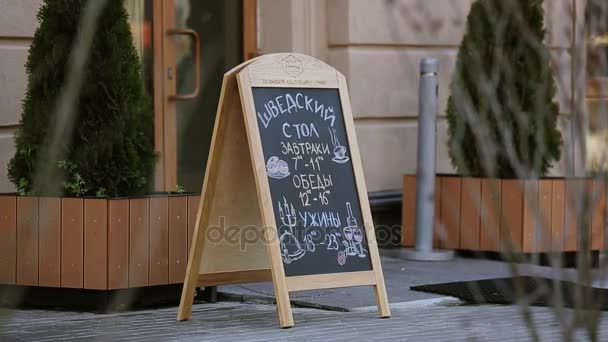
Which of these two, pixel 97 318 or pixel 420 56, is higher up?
pixel 420 56

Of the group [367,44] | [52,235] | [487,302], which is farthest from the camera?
[367,44]

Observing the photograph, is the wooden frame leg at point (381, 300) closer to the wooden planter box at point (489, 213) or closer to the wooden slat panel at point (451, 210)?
the wooden planter box at point (489, 213)

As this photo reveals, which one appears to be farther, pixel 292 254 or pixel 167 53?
pixel 167 53

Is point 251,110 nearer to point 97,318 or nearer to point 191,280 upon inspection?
point 191,280

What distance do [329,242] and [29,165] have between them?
1632 millimetres

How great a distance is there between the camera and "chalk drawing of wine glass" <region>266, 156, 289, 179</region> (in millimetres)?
5645

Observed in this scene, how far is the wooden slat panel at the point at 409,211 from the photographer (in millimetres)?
8570

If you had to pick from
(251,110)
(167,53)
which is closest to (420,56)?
(167,53)

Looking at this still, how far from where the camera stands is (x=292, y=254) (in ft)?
18.3

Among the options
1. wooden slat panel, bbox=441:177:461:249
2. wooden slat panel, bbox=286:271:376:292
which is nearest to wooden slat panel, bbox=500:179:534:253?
wooden slat panel, bbox=441:177:461:249

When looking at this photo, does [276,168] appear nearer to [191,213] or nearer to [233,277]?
[233,277]

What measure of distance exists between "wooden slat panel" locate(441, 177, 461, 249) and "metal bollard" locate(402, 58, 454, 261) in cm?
9

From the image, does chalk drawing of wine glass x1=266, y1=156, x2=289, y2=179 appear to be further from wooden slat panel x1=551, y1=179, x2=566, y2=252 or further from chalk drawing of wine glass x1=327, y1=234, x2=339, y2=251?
wooden slat panel x1=551, y1=179, x2=566, y2=252

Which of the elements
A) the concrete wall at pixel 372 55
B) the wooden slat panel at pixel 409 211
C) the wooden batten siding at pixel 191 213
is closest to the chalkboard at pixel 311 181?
the wooden batten siding at pixel 191 213
